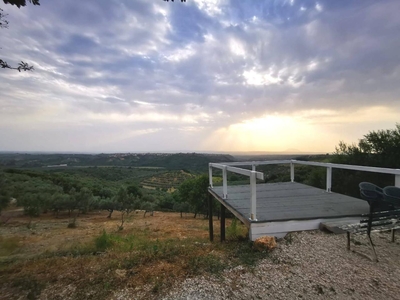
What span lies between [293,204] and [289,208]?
0.41 m

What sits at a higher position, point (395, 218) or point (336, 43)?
point (336, 43)

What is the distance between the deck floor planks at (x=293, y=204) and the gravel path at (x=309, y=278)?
0.72 metres

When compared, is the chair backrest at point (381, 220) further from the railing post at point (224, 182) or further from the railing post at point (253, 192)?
the railing post at point (224, 182)

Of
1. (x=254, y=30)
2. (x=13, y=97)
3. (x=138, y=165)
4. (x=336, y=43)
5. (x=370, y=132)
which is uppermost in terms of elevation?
(x=254, y=30)

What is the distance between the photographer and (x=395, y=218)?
10.2 feet

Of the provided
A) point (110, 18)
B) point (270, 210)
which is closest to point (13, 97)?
point (110, 18)

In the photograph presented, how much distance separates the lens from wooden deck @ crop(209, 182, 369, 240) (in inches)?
142

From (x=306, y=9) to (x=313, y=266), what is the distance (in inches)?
353

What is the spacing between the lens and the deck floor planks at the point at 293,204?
154 inches

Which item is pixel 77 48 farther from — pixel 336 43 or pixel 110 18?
pixel 336 43

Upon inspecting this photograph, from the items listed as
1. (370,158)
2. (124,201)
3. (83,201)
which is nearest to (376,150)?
(370,158)

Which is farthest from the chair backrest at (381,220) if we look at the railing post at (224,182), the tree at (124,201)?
the tree at (124,201)

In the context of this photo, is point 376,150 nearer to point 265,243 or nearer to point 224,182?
point 224,182

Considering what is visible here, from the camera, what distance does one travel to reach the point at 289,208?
171 inches
